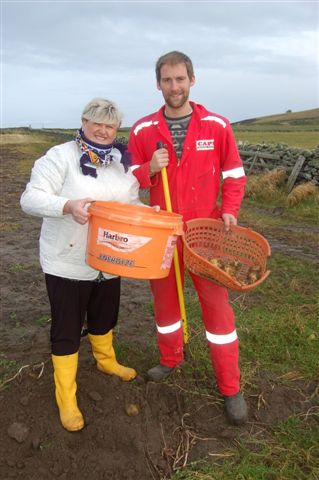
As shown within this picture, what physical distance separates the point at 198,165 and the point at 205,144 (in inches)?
6.2

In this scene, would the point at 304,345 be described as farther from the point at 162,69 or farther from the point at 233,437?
the point at 162,69

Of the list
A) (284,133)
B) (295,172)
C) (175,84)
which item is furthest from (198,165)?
(284,133)

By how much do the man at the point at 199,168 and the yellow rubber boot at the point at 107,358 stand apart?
720 mm

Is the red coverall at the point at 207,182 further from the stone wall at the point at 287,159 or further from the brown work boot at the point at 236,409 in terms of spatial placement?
the stone wall at the point at 287,159

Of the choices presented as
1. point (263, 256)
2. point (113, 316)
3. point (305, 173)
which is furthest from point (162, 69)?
point (305, 173)

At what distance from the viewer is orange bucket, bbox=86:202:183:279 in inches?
110

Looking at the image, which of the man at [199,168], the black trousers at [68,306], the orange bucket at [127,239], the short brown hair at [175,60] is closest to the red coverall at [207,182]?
the man at [199,168]

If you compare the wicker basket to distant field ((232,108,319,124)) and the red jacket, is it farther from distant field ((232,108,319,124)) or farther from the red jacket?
distant field ((232,108,319,124))

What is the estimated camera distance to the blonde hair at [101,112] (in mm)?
2883

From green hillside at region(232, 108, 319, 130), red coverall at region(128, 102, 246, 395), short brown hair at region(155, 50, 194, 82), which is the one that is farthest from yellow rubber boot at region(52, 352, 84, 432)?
green hillside at region(232, 108, 319, 130)

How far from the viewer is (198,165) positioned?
339 centimetres

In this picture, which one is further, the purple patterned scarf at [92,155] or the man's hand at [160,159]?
the man's hand at [160,159]

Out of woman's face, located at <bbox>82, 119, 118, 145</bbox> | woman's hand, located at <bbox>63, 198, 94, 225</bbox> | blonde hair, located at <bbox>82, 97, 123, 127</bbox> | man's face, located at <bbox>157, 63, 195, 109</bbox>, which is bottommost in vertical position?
woman's hand, located at <bbox>63, 198, 94, 225</bbox>

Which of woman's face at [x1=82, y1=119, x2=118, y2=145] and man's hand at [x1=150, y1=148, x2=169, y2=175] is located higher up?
woman's face at [x1=82, y1=119, x2=118, y2=145]
